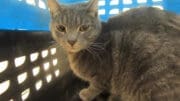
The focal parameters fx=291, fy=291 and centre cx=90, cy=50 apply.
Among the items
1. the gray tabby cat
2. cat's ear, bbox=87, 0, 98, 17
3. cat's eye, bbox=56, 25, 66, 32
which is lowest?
the gray tabby cat

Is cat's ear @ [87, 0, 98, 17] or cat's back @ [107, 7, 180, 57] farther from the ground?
cat's ear @ [87, 0, 98, 17]

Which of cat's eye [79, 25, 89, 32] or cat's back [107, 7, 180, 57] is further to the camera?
cat's eye [79, 25, 89, 32]

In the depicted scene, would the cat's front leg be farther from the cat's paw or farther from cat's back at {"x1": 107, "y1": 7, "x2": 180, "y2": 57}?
cat's back at {"x1": 107, "y1": 7, "x2": 180, "y2": 57}

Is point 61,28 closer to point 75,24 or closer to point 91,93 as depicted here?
point 75,24

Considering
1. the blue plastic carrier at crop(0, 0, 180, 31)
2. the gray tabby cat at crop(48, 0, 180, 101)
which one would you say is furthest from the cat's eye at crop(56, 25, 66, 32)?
the blue plastic carrier at crop(0, 0, 180, 31)

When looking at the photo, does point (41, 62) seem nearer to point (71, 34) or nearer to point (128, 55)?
point (71, 34)

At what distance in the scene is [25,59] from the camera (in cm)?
113

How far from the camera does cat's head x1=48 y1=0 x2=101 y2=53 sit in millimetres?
1188

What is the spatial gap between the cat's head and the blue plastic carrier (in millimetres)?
93

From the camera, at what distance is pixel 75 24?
4.00 feet

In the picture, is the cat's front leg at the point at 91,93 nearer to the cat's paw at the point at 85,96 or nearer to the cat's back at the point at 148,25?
the cat's paw at the point at 85,96

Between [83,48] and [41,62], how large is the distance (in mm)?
203

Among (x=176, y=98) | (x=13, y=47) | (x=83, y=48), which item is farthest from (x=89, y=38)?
(x=176, y=98)

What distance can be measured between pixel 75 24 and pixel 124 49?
230 mm
